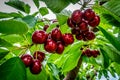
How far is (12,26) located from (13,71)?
0.11 meters

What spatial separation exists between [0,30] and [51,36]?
5.1 inches

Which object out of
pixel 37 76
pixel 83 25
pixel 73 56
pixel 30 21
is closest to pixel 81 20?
pixel 83 25

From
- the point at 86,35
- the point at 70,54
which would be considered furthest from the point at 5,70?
the point at 70,54

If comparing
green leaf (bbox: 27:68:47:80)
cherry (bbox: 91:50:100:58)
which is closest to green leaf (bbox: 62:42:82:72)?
cherry (bbox: 91:50:100:58)

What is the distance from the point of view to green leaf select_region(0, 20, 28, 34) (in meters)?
0.64

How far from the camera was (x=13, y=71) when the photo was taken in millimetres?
699

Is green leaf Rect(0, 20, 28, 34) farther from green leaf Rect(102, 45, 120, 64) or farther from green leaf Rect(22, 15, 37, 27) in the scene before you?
green leaf Rect(102, 45, 120, 64)

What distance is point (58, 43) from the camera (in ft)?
2.37

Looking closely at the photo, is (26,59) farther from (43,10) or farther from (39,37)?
(43,10)

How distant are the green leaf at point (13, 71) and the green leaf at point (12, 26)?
8 cm

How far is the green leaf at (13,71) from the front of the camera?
2.27 ft

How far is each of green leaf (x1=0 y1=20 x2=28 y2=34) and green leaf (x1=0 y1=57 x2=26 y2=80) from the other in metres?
0.08

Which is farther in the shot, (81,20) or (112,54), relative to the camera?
(112,54)

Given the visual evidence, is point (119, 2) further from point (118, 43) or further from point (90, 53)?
point (90, 53)
